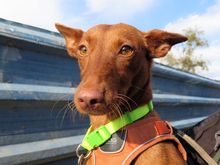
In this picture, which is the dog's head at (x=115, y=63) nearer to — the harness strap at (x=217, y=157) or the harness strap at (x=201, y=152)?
the harness strap at (x=201, y=152)

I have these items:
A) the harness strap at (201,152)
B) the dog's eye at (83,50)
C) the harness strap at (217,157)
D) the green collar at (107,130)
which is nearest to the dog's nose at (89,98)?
the green collar at (107,130)

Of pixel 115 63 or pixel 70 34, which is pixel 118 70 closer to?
pixel 115 63

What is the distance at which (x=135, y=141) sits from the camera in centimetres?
152

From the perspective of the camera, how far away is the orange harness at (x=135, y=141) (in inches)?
57.4

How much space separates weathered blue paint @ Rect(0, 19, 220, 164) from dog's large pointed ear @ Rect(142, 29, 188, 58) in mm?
886

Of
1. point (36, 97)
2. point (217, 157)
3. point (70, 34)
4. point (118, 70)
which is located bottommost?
point (217, 157)

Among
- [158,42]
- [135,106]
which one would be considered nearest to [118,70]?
[135,106]

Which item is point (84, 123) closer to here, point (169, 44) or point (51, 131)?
point (51, 131)

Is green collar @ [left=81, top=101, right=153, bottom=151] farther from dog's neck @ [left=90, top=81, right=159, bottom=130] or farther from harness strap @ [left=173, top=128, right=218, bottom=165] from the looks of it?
harness strap @ [left=173, top=128, right=218, bottom=165]

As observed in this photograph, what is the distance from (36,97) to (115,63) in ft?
2.69

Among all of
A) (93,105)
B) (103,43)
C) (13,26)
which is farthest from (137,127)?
(13,26)

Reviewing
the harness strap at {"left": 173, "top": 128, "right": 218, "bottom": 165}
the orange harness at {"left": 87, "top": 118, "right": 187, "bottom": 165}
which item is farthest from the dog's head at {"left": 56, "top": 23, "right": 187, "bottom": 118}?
the harness strap at {"left": 173, "top": 128, "right": 218, "bottom": 165}

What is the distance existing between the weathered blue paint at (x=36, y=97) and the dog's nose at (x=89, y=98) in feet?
1.74

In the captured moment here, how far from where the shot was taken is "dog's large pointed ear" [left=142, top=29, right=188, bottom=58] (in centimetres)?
196
